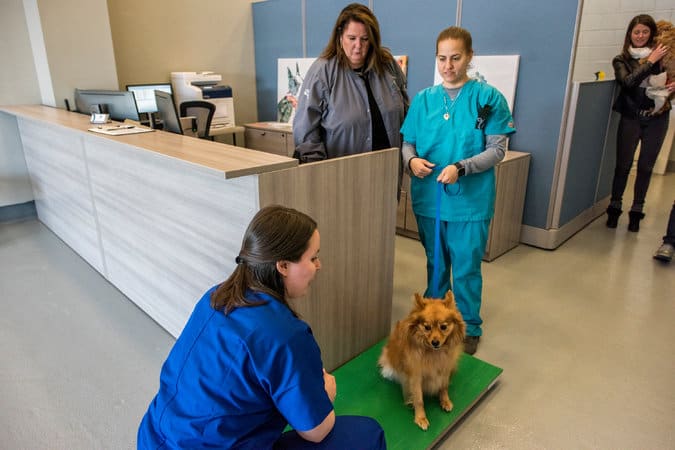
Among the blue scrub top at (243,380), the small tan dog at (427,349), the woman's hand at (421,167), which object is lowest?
the small tan dog at (427,349)

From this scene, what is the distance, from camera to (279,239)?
105 centimetres

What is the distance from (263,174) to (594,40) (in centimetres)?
458

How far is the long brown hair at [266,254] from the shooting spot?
105cm

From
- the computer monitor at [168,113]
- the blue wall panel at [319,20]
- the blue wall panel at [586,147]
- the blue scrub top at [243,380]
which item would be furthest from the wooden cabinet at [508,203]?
the blue scrub top at [243,380]

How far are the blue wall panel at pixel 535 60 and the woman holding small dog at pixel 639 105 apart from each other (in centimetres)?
77

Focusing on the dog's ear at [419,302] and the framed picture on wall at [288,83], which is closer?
the dog's ear at [419,302]

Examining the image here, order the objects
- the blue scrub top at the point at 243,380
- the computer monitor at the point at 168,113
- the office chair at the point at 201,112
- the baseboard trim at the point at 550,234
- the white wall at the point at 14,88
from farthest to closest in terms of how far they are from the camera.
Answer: the office chair at the point at 201,112, the white wall at the point at 14,88, the baseboard trim at the point at 550,234, the computer monitor at the point at 168,113, the blue scrub top at the point at 243,380

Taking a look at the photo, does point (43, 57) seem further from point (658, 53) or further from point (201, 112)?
point (658, 53)

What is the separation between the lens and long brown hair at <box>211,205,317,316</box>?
1047 millimetres

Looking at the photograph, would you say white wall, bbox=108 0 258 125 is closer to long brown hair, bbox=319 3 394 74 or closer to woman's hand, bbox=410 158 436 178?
long brown hair, bbox=319 3 394 74

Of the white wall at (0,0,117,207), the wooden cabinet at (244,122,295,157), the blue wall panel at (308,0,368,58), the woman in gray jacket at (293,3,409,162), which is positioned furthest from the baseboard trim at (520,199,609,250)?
the white wall at (0,0,117,207)

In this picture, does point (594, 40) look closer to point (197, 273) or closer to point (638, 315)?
point (638, 315)

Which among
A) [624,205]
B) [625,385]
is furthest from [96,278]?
[624,205]

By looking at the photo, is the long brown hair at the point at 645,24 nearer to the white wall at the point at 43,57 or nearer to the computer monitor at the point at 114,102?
the computer monitor at the point at 114,102
